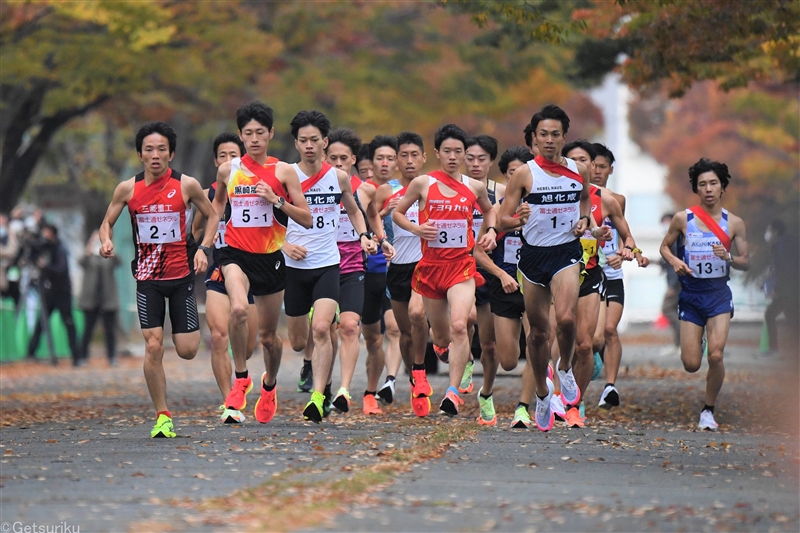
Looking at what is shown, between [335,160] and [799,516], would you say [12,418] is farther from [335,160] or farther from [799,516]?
[799,516]

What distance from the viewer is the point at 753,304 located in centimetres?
3231

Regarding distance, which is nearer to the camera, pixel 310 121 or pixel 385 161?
pixel 310 121

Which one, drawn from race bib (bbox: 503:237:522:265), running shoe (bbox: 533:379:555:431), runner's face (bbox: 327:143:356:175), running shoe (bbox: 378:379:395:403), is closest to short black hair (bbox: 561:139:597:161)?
race bib (bbox: 503:237:522:265)

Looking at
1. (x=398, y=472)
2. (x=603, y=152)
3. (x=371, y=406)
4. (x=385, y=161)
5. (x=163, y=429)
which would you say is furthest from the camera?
(x=385, y=161)

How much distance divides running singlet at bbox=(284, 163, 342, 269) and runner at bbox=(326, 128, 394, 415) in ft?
1.67

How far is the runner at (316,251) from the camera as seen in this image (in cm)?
1236

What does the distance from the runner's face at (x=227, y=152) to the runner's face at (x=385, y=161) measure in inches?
57.2

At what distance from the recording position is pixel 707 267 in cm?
1328

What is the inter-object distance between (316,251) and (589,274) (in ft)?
7.23

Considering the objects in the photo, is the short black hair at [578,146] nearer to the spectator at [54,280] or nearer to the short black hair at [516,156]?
the short black hair at [516,156]

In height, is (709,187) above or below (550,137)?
below

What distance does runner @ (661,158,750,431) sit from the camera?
1313 cm

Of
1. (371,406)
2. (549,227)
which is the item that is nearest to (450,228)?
(549,227)

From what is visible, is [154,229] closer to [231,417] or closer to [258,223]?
[258,223]
